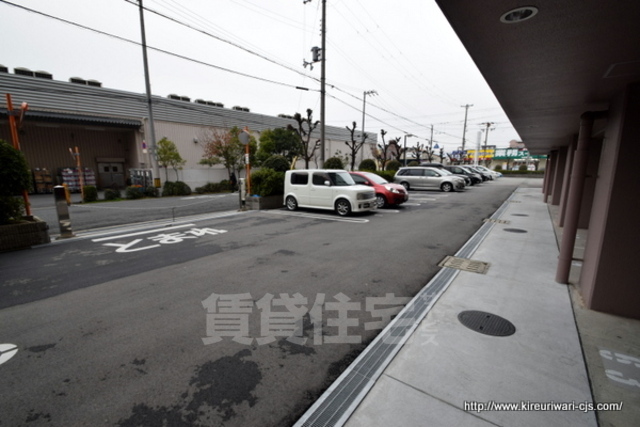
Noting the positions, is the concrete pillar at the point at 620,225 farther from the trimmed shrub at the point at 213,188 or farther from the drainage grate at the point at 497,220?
the trimmed shrub at the point at 213,188

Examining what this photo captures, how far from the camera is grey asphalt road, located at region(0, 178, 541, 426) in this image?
2.19 metres

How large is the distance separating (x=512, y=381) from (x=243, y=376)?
2345mm

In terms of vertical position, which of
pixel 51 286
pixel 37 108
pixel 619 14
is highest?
pixel 37 108

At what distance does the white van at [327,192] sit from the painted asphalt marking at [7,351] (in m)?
8.56

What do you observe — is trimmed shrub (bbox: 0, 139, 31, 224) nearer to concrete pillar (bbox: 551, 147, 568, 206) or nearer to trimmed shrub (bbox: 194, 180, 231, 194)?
trimmed shrub (bbox: 194, 180, 231, 194)

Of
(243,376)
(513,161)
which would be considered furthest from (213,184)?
(513,161)

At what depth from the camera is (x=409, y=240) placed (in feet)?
22.8

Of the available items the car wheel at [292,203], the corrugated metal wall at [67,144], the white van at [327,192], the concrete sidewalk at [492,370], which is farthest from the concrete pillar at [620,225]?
the corrugated metal wall at [67,144]

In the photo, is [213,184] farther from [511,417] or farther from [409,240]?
[511,417]

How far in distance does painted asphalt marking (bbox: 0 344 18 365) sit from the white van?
8.56m

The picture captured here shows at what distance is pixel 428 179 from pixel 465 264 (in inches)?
600

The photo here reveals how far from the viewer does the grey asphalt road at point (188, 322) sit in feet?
7.19

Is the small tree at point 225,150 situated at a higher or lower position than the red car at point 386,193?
higher

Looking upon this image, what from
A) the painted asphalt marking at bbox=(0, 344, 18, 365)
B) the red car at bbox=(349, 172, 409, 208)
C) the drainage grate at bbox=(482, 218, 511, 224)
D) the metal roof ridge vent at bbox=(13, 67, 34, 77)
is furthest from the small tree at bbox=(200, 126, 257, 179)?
the painted asphalt marking at bbox=(0, 344, 18, 365)
